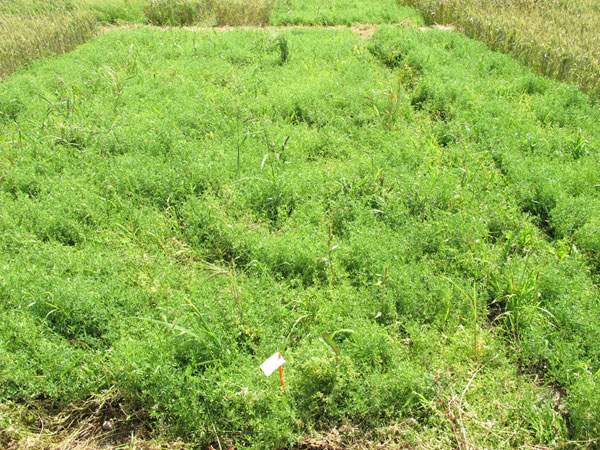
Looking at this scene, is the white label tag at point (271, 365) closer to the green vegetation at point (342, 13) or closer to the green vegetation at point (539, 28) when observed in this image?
the green vegetation at point (539, 28)

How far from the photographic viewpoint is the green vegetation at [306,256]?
312 cm

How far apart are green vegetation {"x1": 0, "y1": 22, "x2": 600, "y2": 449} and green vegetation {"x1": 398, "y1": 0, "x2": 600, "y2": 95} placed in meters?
0.55

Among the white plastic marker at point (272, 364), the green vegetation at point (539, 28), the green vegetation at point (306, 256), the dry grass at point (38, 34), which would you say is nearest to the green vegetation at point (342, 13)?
the green vegetation at point (539, 28)

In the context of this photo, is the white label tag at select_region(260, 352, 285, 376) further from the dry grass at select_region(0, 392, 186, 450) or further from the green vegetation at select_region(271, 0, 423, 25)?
the green vegetation at select_region(271, 0, 423, 25)

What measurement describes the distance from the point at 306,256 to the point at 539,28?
743 cm

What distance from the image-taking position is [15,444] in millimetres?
3125

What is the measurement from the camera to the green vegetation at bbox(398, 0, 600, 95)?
7.09 meters

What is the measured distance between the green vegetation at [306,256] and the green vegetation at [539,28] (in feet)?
1.80

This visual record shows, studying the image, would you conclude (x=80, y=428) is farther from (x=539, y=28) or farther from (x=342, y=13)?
(x=342, y=13)

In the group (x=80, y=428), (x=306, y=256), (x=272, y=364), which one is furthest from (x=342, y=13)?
(x=80, y=428)

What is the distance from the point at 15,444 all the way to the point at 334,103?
528 centimetres

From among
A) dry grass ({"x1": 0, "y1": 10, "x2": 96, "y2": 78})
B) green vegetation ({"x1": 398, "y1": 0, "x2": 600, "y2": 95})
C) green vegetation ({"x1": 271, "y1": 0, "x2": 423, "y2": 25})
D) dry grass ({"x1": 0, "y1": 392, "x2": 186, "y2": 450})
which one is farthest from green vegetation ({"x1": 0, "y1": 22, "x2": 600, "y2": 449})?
green vegetation ({"x1": 271, "y1": 0, "x2": 423, "y2": 25})

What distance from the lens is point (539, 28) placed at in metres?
8.52

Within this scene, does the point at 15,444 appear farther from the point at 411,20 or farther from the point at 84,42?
the point at 411,20
